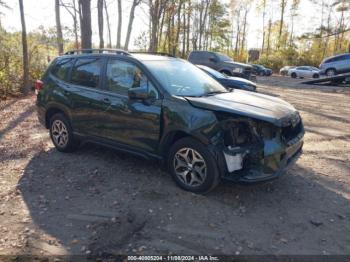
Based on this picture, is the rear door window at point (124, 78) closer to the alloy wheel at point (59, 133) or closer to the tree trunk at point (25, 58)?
the alloy wheel at point (59, 133)

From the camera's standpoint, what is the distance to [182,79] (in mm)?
5117

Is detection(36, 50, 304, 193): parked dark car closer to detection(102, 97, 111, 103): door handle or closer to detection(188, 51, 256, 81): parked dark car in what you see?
detection(102, 97, 111, 103): door handle

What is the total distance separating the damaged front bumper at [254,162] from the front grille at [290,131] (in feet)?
0.84

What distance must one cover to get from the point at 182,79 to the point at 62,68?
2.37 meters

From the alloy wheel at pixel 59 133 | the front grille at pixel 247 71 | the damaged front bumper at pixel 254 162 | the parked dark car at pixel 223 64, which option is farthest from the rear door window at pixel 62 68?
the front grille at pixel 247 71

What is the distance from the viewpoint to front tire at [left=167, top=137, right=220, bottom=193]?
4227 millimetres

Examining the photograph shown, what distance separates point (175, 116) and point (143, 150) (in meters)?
0.80

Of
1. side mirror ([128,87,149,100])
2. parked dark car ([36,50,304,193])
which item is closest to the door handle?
parked dark car ([36,50,304,193])

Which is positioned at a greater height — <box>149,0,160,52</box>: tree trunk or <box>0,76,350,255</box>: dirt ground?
<box>149,0,160,52</box>: tree trunk

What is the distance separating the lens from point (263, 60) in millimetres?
48062

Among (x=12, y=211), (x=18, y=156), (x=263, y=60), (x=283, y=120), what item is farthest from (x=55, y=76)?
(x=263, y=60)

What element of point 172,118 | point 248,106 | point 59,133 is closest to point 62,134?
point 59,133

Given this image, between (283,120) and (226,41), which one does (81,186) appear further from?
(226,41)

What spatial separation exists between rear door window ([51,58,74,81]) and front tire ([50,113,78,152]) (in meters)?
0.69
